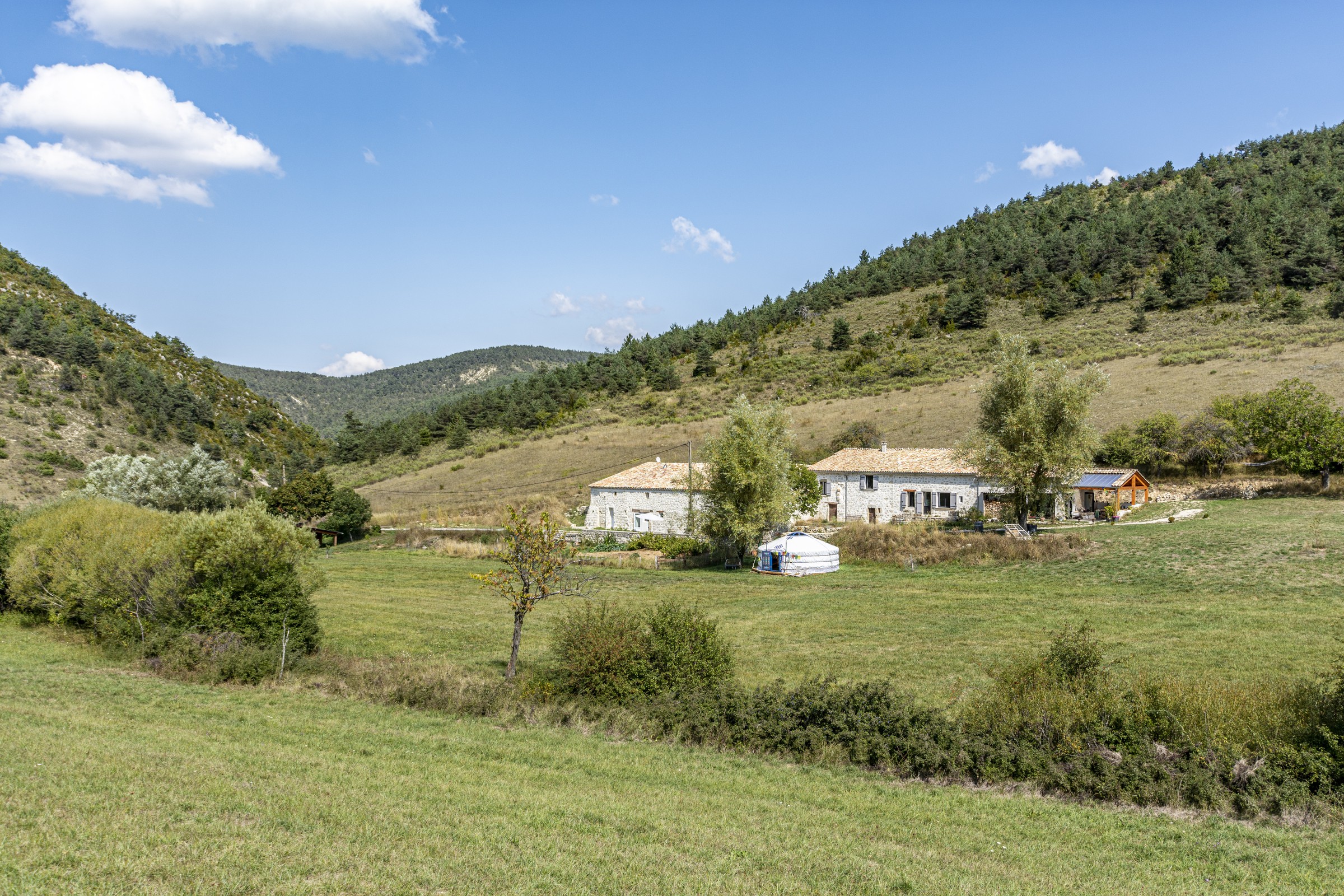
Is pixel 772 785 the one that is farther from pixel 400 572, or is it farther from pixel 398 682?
pixel 400 572

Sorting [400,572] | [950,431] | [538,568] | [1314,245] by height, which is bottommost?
[400,572]

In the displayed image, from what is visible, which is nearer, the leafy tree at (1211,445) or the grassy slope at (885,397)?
the leafy tree at (1211,445)

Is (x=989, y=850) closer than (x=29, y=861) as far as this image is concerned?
No

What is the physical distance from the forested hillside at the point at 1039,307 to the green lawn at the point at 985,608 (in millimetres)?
44665

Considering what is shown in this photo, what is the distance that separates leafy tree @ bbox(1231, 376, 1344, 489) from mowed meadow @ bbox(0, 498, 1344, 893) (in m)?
24.3

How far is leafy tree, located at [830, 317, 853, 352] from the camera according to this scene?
9425 cm

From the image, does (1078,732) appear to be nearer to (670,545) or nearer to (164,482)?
(670,545)

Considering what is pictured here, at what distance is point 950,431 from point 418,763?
5424 centimetres

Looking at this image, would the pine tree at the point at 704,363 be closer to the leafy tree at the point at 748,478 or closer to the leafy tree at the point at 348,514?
the leafy tree at the point at 348,514

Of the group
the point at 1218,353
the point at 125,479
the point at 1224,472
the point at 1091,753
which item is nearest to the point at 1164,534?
the point at 1224,472

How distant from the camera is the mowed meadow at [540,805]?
6.73m

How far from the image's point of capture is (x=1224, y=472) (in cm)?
4434

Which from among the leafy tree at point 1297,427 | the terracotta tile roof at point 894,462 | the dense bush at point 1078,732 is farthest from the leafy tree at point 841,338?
the dense bush at point 1078,732

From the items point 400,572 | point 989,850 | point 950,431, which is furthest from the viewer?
point 950,431
